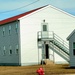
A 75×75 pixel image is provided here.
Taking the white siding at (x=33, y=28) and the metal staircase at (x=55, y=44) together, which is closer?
the white siding at (x=33, y=28)

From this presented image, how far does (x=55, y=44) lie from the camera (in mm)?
55094

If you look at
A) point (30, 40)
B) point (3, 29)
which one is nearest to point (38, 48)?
point (30, 40)

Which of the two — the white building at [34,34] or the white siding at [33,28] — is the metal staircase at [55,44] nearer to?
the white building at [34,34]

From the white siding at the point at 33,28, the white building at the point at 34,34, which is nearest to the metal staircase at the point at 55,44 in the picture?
the white building at the point at 34,34

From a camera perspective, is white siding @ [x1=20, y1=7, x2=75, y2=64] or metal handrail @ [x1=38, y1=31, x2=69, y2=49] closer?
white siding @ [x1=20, y1=7, x2=75, y2=64]

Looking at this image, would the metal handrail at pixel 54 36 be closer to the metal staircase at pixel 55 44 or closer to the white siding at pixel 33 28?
the metal staircase at pixel 55 44

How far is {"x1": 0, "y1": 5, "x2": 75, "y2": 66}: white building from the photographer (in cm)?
5353

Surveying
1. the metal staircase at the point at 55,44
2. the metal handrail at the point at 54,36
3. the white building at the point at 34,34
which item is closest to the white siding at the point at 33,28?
the white building at the point at 34,34

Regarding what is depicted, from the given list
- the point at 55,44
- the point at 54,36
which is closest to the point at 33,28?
the point at 54,36

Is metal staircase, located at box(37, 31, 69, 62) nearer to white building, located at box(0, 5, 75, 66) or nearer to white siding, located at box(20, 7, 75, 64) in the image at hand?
white building, located at box(0, 5, 75, 66)

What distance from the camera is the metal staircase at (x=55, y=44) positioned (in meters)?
54.2

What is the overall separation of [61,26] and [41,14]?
4086 millimetres

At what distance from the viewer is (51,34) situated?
2173 inches

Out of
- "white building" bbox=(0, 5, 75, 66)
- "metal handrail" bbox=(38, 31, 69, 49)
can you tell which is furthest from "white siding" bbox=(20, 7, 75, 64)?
"metal handrail" bbox=(38, 31, 69, 49)
